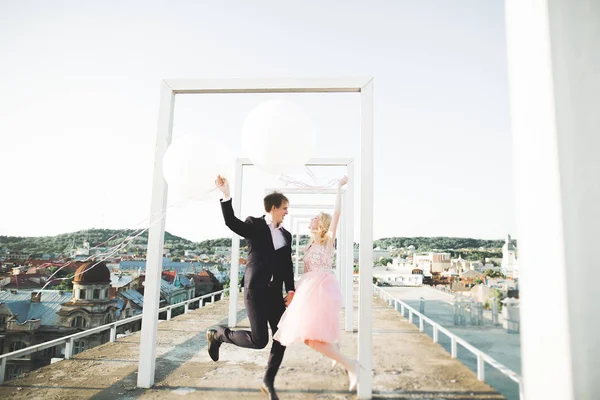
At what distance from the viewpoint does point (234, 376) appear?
11.0ft

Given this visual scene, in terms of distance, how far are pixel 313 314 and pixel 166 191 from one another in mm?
1887

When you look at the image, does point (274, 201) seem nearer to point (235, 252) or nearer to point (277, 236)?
point (277, 236)

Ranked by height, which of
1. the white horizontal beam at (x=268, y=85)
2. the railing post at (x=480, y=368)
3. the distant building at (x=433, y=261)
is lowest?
the railing post at (x=480, y=368)

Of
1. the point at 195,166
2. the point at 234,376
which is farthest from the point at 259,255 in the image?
the point at 234,376

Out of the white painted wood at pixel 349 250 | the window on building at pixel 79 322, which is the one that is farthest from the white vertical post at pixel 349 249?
the window on building at pixel 79 322

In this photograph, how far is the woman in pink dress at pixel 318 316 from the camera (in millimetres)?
2469

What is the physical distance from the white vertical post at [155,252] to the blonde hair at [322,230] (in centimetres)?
149

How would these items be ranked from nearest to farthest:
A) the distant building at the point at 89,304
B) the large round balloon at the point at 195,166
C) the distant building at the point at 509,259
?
1. the large round balloon at the point at 195,166
2. the distant building at the point at 509,259
3. the distant building at the point at 89,304

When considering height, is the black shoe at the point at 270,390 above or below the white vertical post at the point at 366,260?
below

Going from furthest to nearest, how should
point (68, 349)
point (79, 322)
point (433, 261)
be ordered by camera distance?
1. point (79, 322)
2. point (433, 261)
3. point (68, 349)

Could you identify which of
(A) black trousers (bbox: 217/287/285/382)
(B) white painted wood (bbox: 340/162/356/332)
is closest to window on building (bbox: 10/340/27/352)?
(B) white painted wood (bbox: 340/162/356/332)

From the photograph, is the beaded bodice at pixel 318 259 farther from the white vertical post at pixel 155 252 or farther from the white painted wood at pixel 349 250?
the white painted wood at pixel 349 250

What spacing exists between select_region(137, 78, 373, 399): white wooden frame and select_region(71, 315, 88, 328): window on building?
1028 inches

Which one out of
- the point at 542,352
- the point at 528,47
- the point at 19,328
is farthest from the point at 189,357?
the point at 19,328
